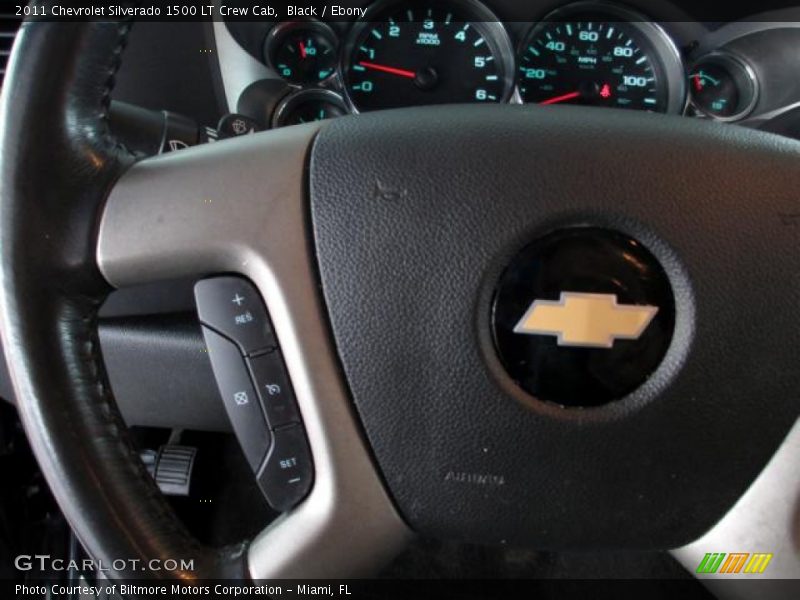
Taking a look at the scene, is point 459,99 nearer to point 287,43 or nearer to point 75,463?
point 287,43

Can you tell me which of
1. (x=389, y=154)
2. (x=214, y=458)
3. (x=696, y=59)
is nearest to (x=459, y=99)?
(x=696, y=59)

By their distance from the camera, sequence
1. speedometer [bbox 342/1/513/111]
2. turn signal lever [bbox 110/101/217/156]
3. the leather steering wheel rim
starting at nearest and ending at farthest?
1. the leather steering wheel rim
2. turn signal lever [bbox 110/101/217/156]
3. speedometer [bbox 342/1/513/111]

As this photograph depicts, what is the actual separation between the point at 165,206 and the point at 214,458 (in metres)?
0.77

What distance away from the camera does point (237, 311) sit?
68cm

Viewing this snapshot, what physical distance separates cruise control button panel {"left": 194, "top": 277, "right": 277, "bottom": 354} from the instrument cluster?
0.85m

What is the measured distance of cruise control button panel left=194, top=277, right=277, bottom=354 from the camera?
68 centimetres

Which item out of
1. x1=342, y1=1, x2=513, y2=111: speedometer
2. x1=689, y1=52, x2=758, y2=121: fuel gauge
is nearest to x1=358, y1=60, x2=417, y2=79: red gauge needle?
x1=342, y1=1, x2=513, y2=111: speedometer

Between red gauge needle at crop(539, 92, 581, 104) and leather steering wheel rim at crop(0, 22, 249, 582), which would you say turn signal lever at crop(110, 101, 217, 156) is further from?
red gauge needle at crop(539, 92, 581, 104)

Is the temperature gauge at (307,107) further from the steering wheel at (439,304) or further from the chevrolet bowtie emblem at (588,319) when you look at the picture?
the chevrolet bowtie emblem at (588,319)

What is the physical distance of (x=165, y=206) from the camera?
2.20 feet

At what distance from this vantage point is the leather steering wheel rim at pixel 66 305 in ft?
1.99

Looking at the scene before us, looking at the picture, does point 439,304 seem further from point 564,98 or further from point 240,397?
point 564,98

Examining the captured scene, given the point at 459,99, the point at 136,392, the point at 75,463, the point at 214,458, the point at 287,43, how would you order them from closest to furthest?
the point at 75,463 < the point at 136,392 < the point at 214,458 < the point at 287,43 < the point at 459,99

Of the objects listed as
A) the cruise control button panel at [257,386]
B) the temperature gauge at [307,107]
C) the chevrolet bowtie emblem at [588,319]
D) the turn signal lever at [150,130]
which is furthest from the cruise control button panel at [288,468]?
the temperature gauge at [307,107]
